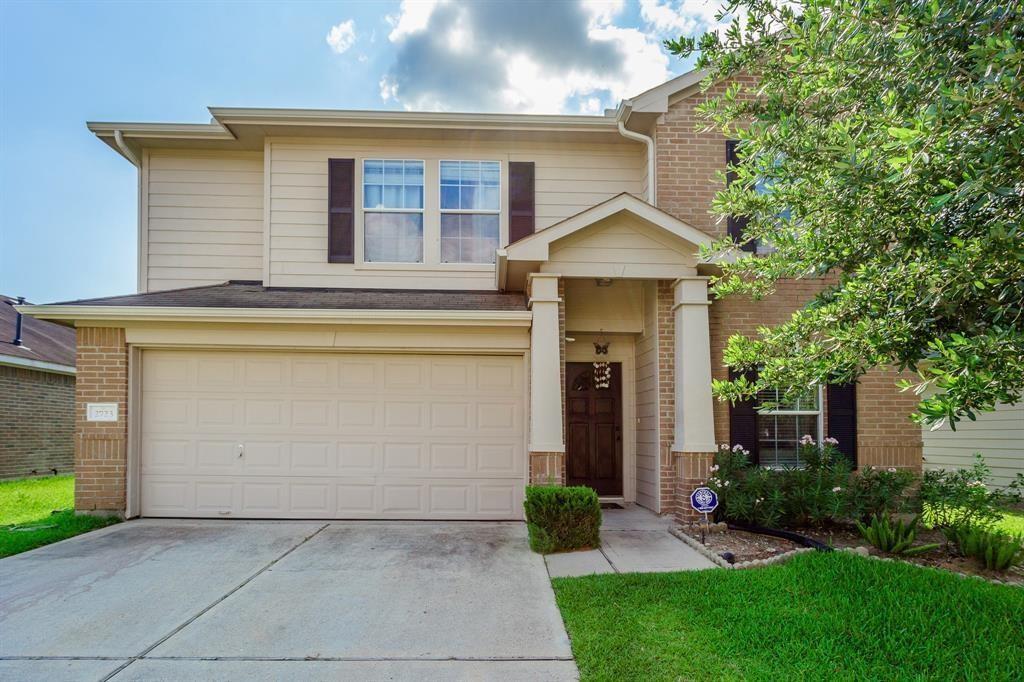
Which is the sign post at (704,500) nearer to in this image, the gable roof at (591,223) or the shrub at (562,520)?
the shrub at (562,520)

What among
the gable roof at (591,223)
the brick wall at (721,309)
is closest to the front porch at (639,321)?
the gable roof at (591,223)

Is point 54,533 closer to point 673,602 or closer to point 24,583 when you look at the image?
point 24,583

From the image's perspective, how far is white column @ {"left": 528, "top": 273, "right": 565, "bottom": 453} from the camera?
290 inches

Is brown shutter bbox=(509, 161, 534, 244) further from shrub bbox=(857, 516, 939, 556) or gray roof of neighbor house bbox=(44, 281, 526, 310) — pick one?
shrub bbox=(857, 516, 939, 556)

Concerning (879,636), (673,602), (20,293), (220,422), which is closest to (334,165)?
(220,422)

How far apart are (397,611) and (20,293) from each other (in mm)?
17624

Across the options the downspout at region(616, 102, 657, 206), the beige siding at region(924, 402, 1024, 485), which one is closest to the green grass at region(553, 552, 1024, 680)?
the downspout at region(616, 102, 657, 206)

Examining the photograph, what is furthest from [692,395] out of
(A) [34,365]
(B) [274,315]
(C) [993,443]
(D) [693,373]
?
(A) [34,365]

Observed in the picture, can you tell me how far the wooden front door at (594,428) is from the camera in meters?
9.39

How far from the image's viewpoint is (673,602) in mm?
4812

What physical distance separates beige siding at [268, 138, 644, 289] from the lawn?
13.3ft

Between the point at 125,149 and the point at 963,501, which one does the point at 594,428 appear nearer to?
the point at 963,501

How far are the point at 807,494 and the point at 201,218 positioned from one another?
9407 mm

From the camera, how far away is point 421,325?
8102 mm
